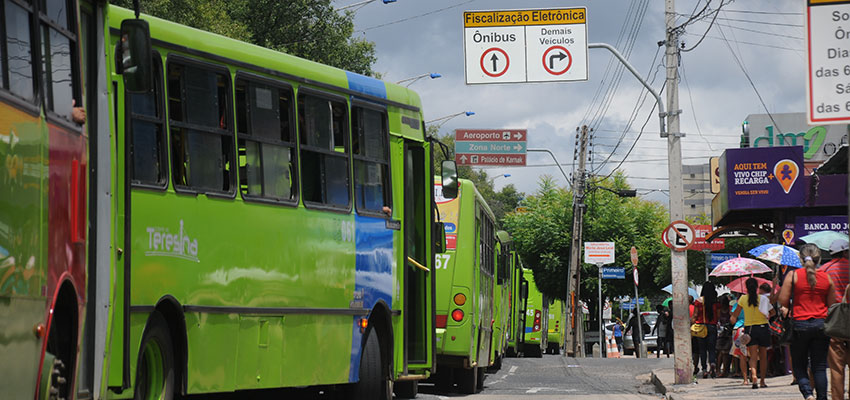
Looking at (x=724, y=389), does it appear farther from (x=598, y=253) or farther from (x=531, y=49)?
(x=598, y=253)

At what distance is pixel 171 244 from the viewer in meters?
9.21

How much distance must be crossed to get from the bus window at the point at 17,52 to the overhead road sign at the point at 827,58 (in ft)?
15.2

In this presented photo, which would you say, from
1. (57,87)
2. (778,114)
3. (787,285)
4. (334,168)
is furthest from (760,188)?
(778,114)

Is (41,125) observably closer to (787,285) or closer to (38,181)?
(38,181)

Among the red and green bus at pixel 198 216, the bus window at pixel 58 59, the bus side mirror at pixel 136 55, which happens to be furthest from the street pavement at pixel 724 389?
the bus window at pixel 58 59

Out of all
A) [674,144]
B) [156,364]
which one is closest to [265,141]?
[156,364]

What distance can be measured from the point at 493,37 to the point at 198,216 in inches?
546

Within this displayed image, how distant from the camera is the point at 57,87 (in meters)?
6.98

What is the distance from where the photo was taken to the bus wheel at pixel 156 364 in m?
9.01

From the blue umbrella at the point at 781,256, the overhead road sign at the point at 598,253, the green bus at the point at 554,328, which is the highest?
the overhead road sign at the point at 598,253

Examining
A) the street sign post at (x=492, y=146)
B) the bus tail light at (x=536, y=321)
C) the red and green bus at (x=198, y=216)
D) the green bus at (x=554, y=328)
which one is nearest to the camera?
the red and green bus at (x=198, y=216)

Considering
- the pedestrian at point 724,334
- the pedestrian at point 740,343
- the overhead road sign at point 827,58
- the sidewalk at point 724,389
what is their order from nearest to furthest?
the overhead road sign at point 827,58 < the sidewalk at point 724,389 < the pedestrian at point 740,343 < the pedestrian at point 724,334

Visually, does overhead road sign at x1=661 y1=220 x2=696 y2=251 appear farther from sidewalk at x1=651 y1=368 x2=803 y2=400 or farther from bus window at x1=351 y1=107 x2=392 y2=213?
bus window at x1=351 y1=107 x2=392 y2=213

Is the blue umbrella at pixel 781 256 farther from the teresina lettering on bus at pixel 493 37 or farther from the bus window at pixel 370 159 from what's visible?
the bus window at pixel 370 159
